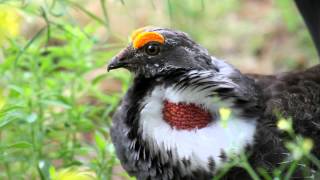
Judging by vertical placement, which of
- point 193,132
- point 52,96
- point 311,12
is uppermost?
point 311,12

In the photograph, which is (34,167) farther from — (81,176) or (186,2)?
(186,2)

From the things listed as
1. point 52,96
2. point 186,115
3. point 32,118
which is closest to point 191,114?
point 186,115

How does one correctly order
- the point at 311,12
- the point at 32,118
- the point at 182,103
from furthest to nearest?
the point at 311,12 → the point at 32,118 → the point at 182,103

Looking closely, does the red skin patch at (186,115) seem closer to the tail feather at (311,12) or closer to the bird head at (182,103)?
the bird head at (182,103)

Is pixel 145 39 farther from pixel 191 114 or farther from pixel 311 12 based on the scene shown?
pixel 311 12

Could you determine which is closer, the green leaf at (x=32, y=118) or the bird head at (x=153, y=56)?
the bird head at (x=153, y=56)

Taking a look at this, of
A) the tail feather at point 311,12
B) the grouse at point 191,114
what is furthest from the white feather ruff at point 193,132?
the tail feather at point 311,12

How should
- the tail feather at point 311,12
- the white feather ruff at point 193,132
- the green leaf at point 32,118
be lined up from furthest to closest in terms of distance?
the tail feather at point 311,12, the green leaf at point 32,118, the white feather ruff at point 193,132
